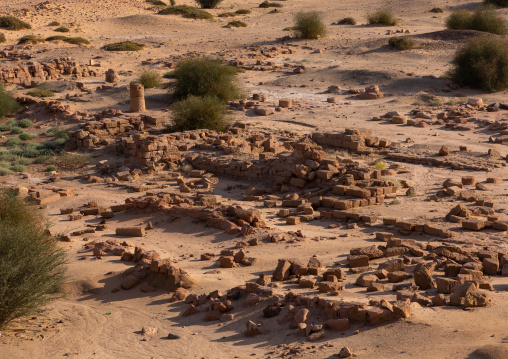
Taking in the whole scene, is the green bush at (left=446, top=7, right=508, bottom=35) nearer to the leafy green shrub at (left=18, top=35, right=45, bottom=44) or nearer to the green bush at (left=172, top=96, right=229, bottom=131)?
the green bush at (left=172, top=96, right=229, bottom=131)

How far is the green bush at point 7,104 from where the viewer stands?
2311 cm

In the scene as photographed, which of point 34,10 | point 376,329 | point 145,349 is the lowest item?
point 145,349

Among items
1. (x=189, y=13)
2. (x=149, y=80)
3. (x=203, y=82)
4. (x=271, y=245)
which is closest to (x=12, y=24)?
(x=189, y=13)

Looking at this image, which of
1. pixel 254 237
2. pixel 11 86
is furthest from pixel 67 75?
pixel 254 237

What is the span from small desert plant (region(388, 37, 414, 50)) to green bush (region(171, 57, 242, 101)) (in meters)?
9.79

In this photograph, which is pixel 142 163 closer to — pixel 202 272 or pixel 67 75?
pixel 202 272

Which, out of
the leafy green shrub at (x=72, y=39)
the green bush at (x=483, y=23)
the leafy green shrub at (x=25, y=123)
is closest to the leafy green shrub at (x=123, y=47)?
the leafy green shrub at (x=72, y=39)

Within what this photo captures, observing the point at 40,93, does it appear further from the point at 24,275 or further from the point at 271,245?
the point at 24,275

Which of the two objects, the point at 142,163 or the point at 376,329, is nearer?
the point at 376,329

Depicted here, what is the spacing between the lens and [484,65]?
24766mm

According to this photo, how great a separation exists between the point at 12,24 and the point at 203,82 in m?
20.2

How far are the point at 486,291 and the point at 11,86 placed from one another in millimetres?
22973

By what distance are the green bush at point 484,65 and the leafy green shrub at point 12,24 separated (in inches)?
991

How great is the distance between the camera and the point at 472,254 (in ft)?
31.7
